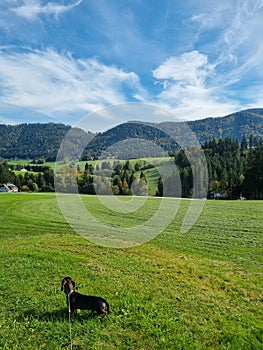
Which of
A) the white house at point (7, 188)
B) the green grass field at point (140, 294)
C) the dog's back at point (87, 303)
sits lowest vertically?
the green grass field at point (140, 294)

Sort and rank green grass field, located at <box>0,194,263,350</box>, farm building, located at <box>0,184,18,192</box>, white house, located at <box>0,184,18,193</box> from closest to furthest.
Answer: green grass field, located at <box>0,194,263,350</box>, white house, located at <box>0,184,18,193</box>, farm building, located at <box>0,184,18,192</box>

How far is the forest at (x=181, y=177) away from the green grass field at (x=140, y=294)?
51.3ft

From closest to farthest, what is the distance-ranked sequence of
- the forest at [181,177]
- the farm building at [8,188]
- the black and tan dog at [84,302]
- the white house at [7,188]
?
1. the black and tan dog at [84,302]
2. the forest at [181,177]
3. the white house at [7,188]
4. the farm building at [8,188]

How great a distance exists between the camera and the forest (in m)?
35.0

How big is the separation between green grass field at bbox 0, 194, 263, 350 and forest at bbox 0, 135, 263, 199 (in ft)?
51.3

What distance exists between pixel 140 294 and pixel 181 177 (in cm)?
4934

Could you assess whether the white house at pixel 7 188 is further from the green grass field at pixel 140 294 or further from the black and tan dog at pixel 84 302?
the black and tan dog at pixel 84 302

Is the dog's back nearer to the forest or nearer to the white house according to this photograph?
the forest

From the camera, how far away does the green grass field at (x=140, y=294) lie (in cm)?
673

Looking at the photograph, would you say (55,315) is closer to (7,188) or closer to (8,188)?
(7,188)

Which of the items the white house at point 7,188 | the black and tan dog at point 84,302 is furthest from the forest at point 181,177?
the black and tan dog at point 84,302

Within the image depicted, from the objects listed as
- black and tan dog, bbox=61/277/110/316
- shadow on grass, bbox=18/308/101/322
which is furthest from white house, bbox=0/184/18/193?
black and tan dog, bbox=61/277/110/316

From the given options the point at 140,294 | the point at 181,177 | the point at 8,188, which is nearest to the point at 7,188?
the point at 8,188

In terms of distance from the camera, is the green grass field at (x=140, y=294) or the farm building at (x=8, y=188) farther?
the farm building at (x=8, y=188)
